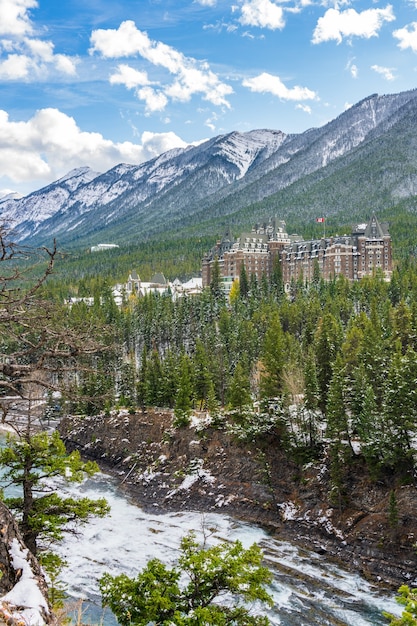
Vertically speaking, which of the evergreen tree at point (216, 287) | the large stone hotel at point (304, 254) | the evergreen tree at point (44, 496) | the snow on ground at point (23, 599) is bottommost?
the evergreen tree at point (44, 496)

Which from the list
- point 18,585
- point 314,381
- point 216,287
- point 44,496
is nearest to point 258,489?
point 314,381

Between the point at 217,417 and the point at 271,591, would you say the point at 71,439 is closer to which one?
the point at 217,417

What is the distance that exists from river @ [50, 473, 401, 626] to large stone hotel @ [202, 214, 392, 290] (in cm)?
8493

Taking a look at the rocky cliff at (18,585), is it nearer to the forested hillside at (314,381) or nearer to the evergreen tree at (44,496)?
the evergreen tree at (44,496)

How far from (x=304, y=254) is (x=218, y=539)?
368 ft

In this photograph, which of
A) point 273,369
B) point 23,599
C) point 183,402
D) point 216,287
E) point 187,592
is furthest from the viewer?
point 216,287

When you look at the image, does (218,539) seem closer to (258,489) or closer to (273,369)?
(258,489)

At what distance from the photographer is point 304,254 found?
467 ft

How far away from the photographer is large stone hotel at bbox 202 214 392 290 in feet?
436

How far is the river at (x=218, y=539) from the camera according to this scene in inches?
1094

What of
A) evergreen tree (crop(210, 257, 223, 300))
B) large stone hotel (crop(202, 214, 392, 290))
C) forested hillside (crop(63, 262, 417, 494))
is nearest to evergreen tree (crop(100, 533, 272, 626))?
forested hillside (crop(63, 262, 417, 494))

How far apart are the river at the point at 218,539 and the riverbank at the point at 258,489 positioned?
1896 millimetres

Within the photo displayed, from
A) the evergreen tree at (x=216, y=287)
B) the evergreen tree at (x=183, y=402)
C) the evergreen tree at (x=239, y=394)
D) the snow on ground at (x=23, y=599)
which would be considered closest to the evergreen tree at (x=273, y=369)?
the evergreen tree at (x=239, y=394)

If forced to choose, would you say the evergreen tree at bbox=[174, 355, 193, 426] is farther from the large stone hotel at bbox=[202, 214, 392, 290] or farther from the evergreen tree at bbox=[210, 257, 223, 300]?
the large stone hotel at bbox=[202, 214, 392, 290]
